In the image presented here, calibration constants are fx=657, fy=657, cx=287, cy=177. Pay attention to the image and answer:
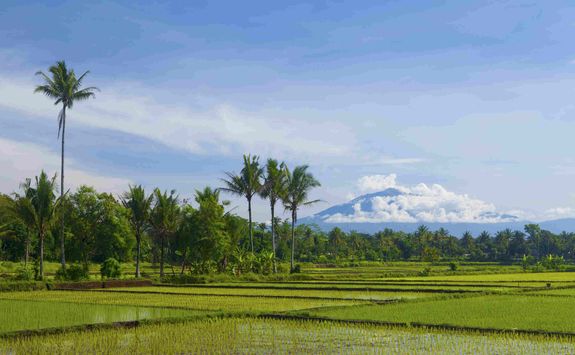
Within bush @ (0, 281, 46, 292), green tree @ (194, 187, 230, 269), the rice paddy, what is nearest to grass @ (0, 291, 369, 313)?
the rice paddy

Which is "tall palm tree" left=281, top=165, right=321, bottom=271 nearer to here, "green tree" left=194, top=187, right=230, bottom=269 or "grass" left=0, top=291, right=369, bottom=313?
"green tree" left=194, top=187, right=230, bottom=269

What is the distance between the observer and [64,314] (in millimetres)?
15812

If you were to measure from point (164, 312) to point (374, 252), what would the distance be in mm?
62723

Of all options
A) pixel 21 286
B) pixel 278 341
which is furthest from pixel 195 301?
pixel 21 286

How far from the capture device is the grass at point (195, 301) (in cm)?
1747

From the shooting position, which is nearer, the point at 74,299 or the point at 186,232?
the point at 74,299

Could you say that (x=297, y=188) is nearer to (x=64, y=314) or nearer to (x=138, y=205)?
(x=138, y=205)

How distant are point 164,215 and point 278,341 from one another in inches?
977

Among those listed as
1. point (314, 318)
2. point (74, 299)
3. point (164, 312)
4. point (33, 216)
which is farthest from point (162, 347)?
point (33, 216)

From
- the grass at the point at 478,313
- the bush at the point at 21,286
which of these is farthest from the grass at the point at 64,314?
the bush at the point at 21,286

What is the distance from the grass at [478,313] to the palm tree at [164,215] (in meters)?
19.4

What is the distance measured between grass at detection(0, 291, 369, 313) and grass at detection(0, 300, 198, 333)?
1.07 meters

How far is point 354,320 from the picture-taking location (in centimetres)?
1378

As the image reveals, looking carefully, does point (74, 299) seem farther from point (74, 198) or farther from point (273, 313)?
point (74, 198)
